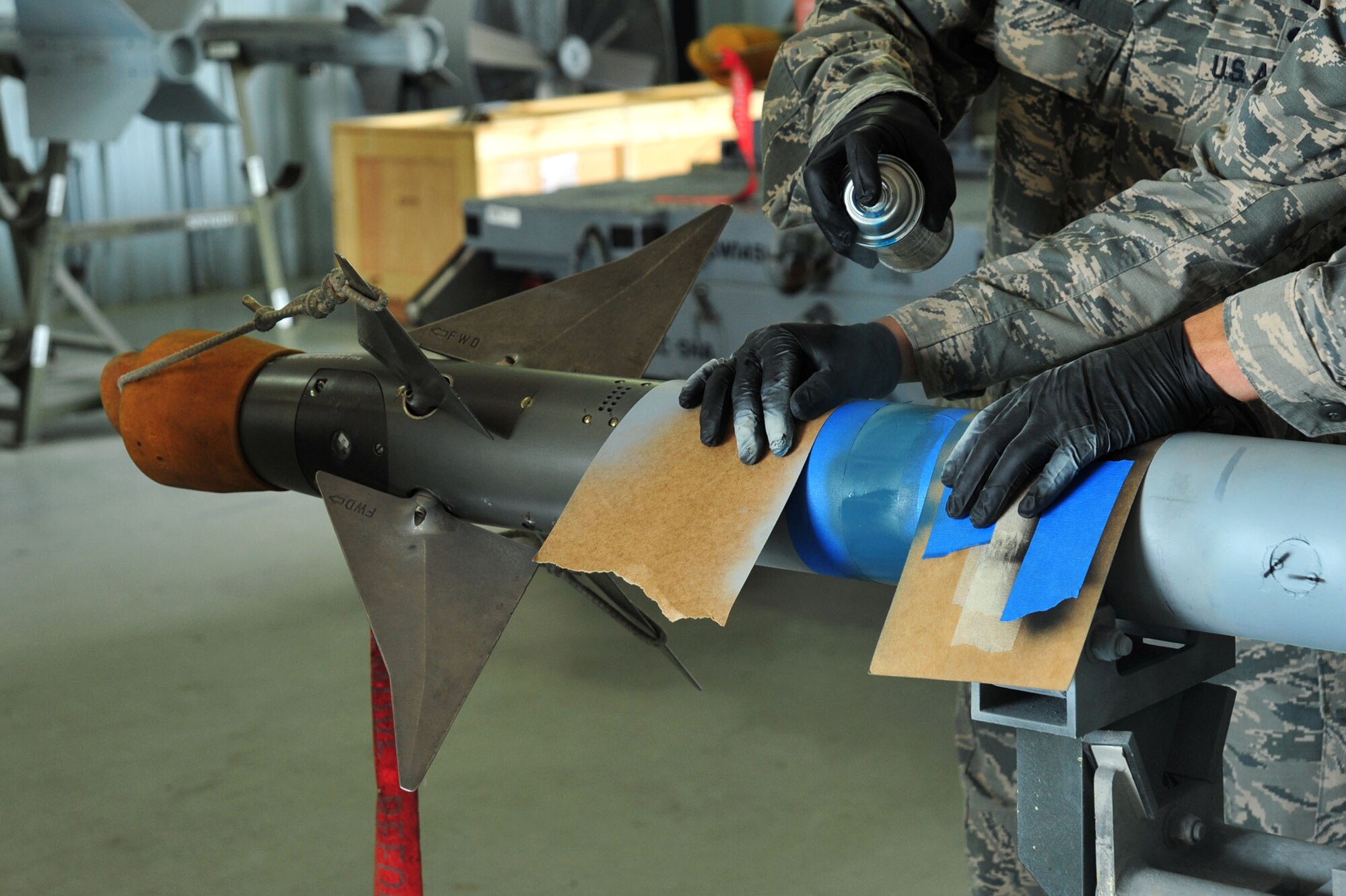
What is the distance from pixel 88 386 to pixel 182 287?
206cm

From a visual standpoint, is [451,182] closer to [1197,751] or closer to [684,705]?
[684,705]

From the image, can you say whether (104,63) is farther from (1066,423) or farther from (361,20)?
(1066,423)

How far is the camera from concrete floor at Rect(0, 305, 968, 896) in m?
1.92

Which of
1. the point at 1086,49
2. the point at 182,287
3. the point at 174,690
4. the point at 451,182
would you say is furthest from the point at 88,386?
the point at 1086,49

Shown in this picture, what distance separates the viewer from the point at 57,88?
4.07 m

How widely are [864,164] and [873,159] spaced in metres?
0.01

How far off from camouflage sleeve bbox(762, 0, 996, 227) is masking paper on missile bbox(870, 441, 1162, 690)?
1.93ft

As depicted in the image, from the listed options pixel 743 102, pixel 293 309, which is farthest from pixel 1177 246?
pixel 743 102

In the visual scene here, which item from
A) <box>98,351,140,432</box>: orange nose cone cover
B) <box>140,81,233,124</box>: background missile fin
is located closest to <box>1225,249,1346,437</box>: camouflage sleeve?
<box>98,351,140,432</box>: orange nose cone cover

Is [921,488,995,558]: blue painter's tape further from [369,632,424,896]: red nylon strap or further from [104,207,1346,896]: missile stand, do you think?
[369,632,424,896]: red nylon strap

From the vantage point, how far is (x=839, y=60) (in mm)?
1262

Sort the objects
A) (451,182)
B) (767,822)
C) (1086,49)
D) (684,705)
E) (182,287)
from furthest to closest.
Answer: (182,287) < (451,182) < (684,705) < (767,822) < (1086,49)

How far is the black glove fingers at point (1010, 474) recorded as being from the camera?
77cm

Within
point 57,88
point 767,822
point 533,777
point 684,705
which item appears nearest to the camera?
point 767,822
